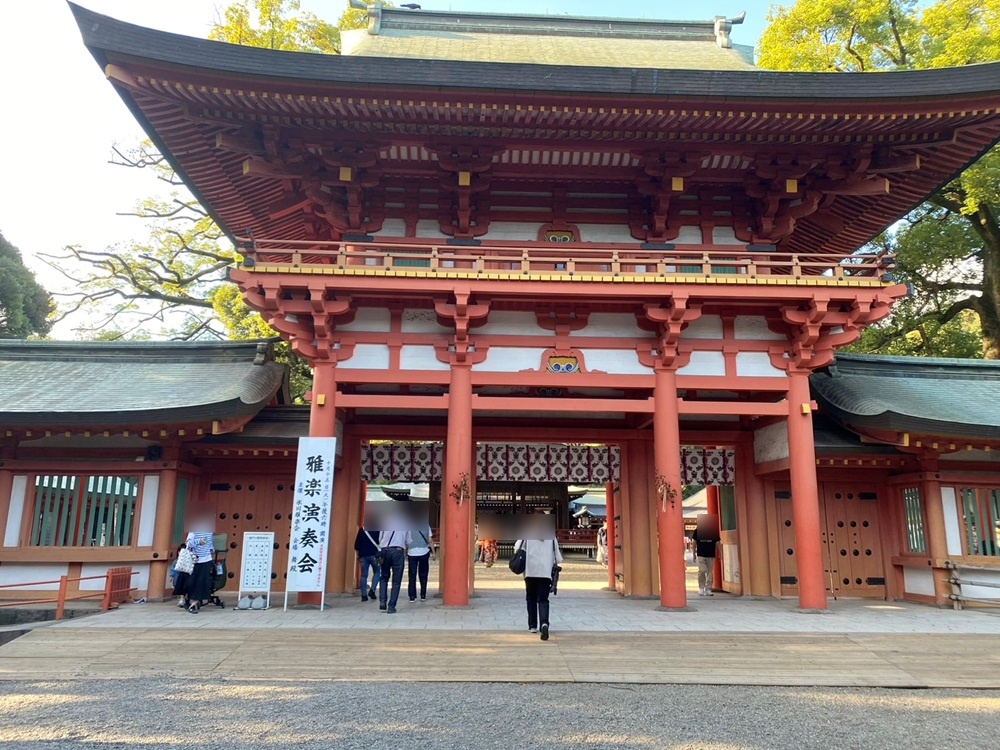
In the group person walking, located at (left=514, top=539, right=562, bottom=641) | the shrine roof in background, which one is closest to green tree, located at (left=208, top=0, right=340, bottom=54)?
the shrine roof in background

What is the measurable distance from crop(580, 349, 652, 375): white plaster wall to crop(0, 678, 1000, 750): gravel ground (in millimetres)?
5498

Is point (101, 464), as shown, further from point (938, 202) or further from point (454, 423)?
point (938, 202)

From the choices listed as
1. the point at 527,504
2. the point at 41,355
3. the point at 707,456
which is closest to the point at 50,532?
the point at 41,355

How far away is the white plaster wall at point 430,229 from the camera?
1167cm

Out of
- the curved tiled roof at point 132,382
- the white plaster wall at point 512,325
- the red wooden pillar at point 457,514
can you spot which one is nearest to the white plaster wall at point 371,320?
the white plaster wall at point 512,325

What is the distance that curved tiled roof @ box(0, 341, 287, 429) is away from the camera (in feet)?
33.4

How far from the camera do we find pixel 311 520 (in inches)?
373

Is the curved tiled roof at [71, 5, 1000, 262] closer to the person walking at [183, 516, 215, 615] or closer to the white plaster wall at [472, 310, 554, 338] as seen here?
the white plaster wall at [472, 310, 554, 338]

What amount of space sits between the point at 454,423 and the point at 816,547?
230 inches

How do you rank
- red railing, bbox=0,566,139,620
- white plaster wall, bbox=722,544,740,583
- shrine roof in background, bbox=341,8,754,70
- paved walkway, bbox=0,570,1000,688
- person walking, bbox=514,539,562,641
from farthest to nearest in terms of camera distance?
shrine roof in background, bbox=341,8,754,70 < white plaster wall, bbox=722,544,740,583 < red railing, bbox=0,566,139,620 < person walking, bbox=514,539,562,641 < paved walkway, bbox=0,570,1000,688

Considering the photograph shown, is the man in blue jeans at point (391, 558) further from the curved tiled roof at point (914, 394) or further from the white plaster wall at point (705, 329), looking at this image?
the curved tiled roof at point (914, 394)

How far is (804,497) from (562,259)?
5.27 metres

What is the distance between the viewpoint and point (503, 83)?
932cm

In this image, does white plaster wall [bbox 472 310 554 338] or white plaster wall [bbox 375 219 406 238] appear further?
white plaster wall [bbox 375 219 406 238]
